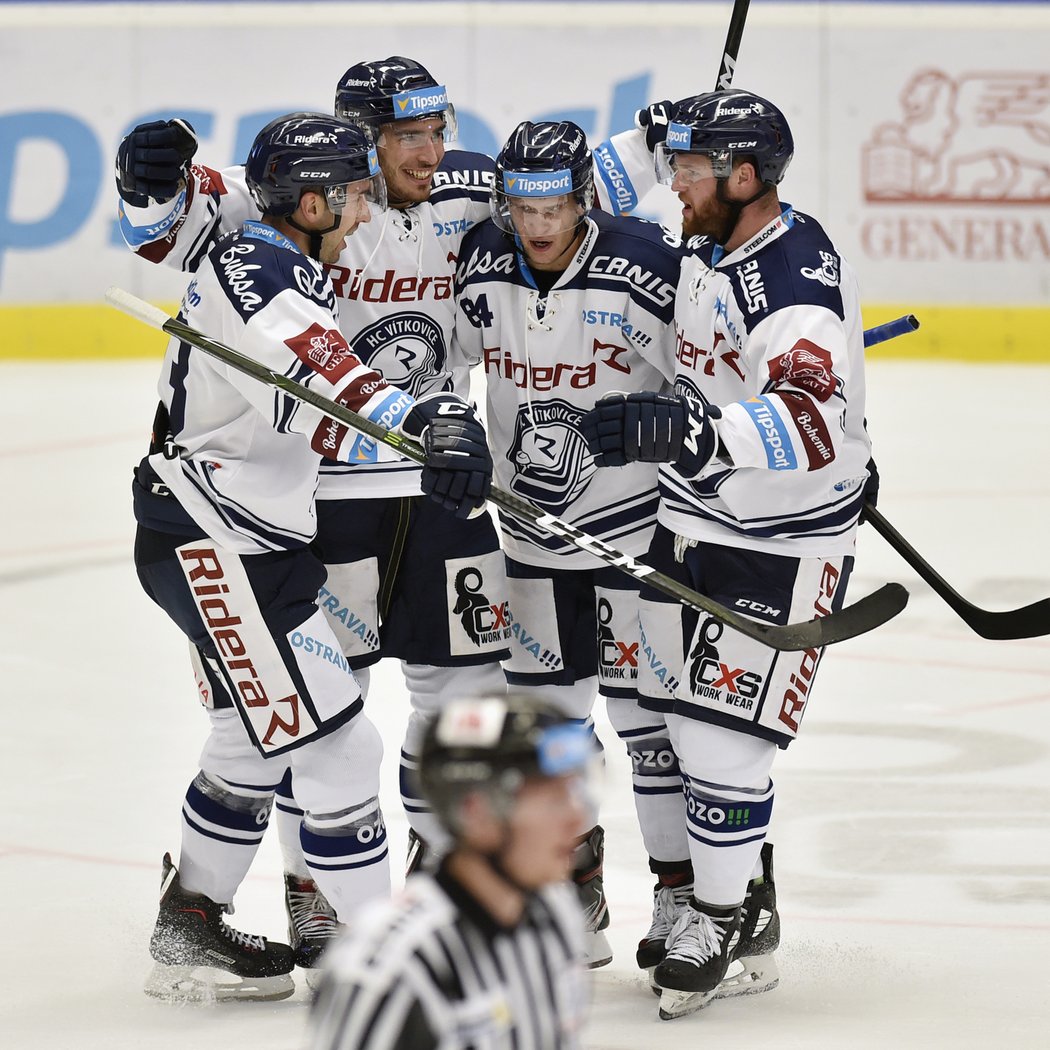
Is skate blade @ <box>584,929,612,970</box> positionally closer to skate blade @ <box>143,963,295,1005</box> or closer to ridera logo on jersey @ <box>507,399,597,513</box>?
skate blade @ <box>143,963,295,1005</box>

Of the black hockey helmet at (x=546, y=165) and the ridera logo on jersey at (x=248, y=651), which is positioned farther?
the black hockey helmet at (x=546, y=165)

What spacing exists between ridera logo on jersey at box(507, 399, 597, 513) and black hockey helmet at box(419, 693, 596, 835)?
66.7 inches

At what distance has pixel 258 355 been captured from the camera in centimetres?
273

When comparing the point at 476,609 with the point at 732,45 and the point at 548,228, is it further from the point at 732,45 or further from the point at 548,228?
the point at 732,45

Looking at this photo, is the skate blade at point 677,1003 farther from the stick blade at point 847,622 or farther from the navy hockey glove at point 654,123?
the navy hockey glove at point 654,123

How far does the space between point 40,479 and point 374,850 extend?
4567 mm

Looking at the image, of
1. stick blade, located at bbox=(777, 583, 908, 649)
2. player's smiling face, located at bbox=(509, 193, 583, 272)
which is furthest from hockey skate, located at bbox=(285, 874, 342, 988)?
player's smiling face, located at bbox=(509, 193, 583, 272)

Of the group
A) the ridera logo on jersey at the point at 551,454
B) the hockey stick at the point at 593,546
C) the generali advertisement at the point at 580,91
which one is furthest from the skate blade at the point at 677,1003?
the generali advertisement at the point at 580,91

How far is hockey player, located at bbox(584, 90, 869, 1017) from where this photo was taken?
2.85m

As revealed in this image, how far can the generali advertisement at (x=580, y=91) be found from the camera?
938 centimetres

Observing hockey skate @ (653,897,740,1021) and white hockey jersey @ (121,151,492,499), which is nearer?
hockey skate @ (653,897,740,1021)

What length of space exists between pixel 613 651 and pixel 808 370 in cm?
71

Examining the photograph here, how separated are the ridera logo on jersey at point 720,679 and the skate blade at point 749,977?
0.44 m

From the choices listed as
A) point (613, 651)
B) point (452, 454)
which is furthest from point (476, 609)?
point (452, 454)
